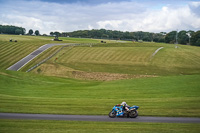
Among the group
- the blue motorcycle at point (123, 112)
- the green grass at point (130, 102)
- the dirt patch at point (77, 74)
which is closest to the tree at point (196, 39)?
the dirt patch at point (77, 74)

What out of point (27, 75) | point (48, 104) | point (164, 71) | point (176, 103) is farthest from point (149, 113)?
point (164, 71)

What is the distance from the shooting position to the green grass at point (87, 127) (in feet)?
60.6

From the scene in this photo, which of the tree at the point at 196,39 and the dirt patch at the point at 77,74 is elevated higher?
the tree at the point at 196,39

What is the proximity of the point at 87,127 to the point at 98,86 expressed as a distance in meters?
24.4

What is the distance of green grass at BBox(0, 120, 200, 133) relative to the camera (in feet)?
60.6

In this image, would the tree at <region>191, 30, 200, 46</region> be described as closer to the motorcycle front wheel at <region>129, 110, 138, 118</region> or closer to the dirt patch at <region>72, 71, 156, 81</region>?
the dirt patch at <region>72, 71, 156, 81</region>

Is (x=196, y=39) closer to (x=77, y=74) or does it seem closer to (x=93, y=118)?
(x=77, y=74)

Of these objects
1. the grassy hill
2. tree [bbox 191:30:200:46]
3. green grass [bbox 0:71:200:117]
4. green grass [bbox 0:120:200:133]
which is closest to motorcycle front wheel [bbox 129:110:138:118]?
green grass [bbox 0:71:200:117]

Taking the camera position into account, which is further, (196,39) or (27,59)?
(196,39)

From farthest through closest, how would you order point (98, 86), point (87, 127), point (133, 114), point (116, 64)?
point (116, 64) → point (98, 86) → point (133, 114) → point (87, 127)

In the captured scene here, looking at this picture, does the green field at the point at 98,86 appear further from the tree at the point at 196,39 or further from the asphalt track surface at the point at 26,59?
the tree at the point at 196,39

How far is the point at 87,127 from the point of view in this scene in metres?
19.5

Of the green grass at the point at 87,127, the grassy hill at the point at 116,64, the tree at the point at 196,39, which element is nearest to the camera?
the green grass at the point at 87,127

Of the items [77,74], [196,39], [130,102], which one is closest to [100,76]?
[77,74]
